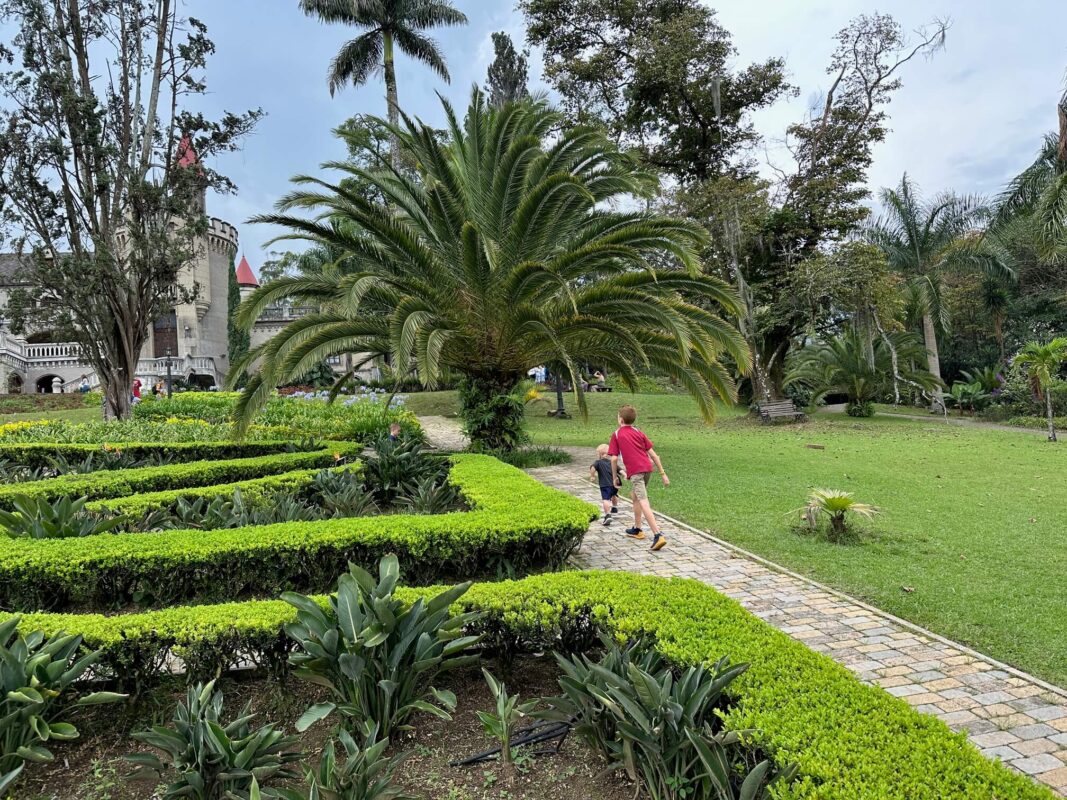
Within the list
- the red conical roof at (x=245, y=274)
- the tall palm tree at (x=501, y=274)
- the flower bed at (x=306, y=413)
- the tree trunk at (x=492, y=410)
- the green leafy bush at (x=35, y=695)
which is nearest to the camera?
the green leafy bush at (x=35, y=695)

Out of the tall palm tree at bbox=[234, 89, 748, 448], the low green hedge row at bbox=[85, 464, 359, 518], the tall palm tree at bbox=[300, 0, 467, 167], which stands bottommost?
the low green hedge row at bbox=[85, 464, 359, 518]

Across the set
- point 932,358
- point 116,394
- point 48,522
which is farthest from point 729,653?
point 932,358

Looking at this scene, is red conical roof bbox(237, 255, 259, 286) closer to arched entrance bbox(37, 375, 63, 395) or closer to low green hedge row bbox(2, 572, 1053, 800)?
arched entrance bbox(37, 375, 63, 395)

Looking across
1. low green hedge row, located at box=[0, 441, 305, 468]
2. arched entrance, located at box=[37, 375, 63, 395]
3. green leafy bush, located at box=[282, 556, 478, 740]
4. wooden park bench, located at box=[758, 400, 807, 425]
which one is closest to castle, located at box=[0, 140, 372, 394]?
arched entrance, located at box=[37, 375, 63, 395]

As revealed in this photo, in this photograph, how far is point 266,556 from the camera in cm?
454

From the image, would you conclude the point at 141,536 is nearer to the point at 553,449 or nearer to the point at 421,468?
the point at 421,468

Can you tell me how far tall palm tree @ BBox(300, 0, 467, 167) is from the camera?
74.3ft

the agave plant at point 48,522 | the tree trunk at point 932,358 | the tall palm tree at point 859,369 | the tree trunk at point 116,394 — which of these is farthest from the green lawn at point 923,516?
the tree trunk at point 116,394

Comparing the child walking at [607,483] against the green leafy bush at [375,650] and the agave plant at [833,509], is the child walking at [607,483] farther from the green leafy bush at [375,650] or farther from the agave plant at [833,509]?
the green leafy bush at [375,650]

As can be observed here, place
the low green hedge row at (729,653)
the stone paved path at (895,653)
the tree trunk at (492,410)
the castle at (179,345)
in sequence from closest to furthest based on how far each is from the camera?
the low green hedge row at (729,653)
the stone paved path at (895,653)
the tree trunk at (492,410)
the castle at (179,345)

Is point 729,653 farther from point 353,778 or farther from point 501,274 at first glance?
point 501,274

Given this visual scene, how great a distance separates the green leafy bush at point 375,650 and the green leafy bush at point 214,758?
0.32m

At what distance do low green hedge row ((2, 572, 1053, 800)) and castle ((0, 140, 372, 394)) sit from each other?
90.8 ft

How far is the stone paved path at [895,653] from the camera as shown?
9.48 feet
